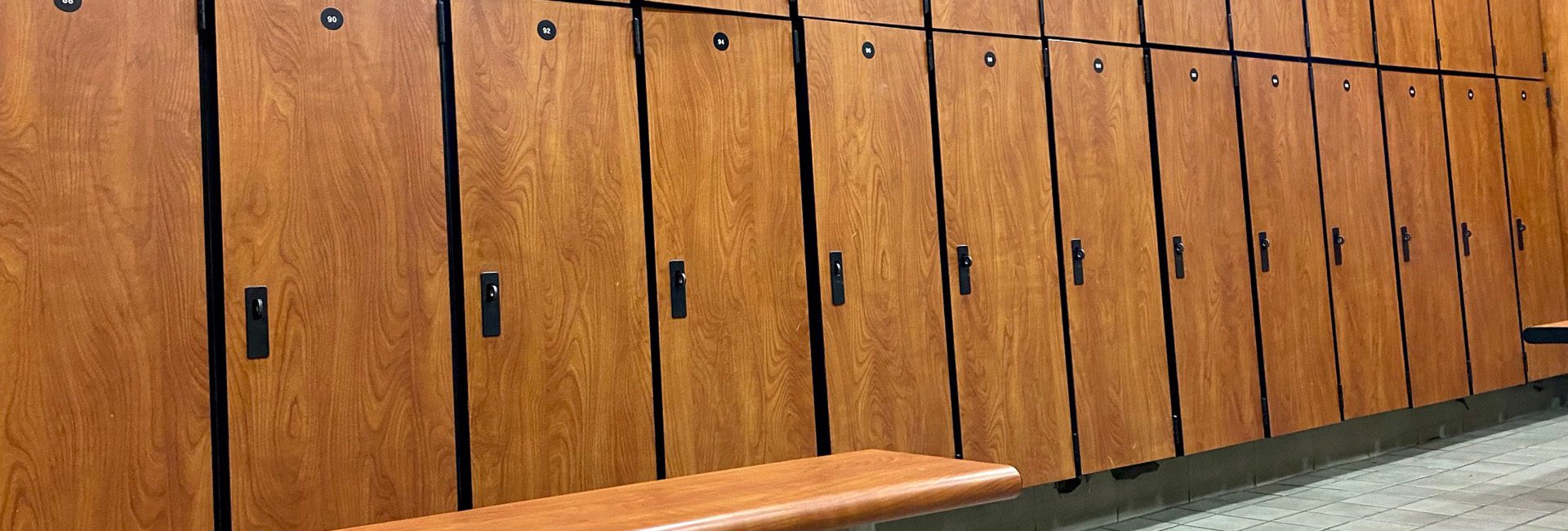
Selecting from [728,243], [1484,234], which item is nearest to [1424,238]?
[1484,234]

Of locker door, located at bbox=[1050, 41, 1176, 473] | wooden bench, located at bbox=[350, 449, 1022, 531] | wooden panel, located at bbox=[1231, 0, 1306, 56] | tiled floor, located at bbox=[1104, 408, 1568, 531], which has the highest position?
wooden panel, located at bbox=[1231, 0, 1306, 56]

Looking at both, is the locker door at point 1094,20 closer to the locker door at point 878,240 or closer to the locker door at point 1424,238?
the locker door at point 878,240

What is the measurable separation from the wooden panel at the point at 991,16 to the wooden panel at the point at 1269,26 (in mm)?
1101

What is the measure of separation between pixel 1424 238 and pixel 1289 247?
3.41 ft

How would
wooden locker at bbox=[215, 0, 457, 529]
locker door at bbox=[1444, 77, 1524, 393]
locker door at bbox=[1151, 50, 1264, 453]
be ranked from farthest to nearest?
locker door at bbox=[1444, 77, 1524, 393] → locker door at bbox=[1151, 50, 1264, 453] → wooden locker at bbox=[215, 0, 457, 529]

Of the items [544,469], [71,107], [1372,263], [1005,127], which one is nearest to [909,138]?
[1005,127]

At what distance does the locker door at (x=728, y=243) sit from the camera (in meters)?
3.10

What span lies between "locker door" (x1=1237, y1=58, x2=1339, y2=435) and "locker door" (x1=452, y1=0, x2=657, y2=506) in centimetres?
264

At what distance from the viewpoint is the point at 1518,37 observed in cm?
584

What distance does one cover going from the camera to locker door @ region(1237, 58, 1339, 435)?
450cm

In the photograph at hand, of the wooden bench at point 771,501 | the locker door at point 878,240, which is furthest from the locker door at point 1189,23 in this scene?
the wooden bench at point 771,501

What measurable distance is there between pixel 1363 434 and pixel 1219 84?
6.17 ft

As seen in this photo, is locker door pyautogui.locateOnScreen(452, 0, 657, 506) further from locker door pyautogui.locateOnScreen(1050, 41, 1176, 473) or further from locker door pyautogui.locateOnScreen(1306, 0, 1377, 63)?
locker door pyautogui.locateOnScreen(1306, 0, 1377, 63)

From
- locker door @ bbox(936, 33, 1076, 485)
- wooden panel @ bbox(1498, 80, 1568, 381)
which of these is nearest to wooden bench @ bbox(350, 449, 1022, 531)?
locker door @ bbox(936, 33, 1076, 485)
